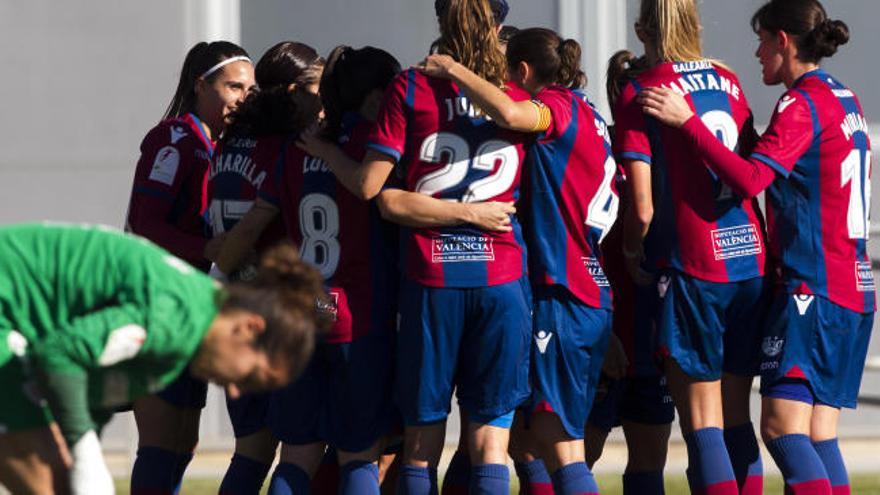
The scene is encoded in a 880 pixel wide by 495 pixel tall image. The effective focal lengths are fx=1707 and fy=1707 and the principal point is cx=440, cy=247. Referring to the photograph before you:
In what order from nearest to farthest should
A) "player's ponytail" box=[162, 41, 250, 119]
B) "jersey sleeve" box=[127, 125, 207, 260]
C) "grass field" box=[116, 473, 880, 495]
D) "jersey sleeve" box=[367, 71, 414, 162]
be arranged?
"jersey sleeve" box=[367, 71, 414, 162] → "jersey sleeve" box=[127, 125, 207, 260] → "player's ponytail" box=[162, 41, 250, 119] → "grass field" box=[116, 473, 880, 495]

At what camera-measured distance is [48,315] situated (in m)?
3.84

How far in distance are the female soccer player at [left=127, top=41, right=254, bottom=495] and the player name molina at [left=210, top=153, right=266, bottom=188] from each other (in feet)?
0.62

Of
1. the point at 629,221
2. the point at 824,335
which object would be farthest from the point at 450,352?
the point at 824,335

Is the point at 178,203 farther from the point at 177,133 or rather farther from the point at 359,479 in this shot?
the point at 359,479

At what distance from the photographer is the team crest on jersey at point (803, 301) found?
5.24 meters

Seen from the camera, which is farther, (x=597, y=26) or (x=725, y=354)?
(x=597, y=26)

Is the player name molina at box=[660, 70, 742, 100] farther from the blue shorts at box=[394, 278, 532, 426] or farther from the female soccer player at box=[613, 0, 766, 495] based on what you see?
the blue shorts at box=[394, 278, 532, 426]

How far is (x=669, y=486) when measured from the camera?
7.32 m

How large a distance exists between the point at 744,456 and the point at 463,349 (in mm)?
1155

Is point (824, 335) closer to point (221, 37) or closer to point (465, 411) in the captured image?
point (465, 411)

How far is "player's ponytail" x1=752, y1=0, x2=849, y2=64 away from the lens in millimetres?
5281

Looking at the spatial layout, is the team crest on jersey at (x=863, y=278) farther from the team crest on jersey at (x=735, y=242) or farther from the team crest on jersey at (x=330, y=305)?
the team crest on jersey at (x=330, y=305)

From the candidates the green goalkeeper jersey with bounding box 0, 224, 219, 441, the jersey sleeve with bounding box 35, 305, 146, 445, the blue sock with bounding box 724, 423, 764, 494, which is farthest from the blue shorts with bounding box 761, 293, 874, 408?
the jersey sleeve with bounding box 35, 305, 146, 445

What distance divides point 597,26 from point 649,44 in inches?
114
